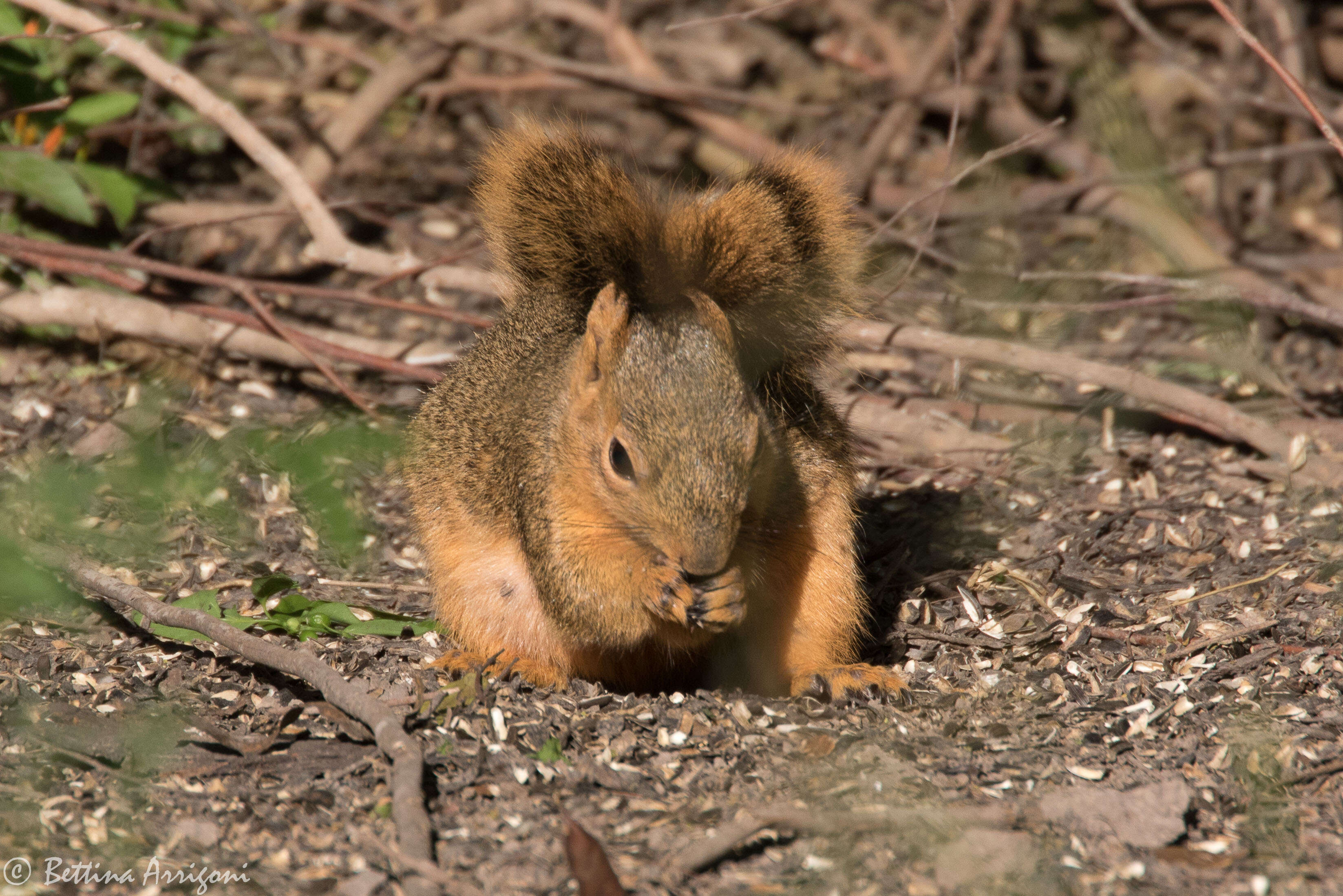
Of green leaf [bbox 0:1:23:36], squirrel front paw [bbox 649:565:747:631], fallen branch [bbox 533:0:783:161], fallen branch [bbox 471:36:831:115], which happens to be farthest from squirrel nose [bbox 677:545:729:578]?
fallen branch [bbox 533:0:783:161]

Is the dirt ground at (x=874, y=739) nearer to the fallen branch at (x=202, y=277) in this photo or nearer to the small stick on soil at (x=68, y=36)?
the fallen branch at (x=202, y=277)

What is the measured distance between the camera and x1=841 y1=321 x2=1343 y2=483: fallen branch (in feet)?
13.5

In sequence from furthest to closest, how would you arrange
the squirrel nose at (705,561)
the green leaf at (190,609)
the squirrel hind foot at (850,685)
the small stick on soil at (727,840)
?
the green leaf at (190,609), the squirrel hind foot at (850,685), the squirrel nose at (705,561), the small stick on soil at (727,840)

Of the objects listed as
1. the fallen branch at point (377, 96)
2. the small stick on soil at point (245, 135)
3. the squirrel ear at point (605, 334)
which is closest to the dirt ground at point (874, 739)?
the squirrel ear at point (605, 334)

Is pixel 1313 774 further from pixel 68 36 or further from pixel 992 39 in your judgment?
pixel 992 39

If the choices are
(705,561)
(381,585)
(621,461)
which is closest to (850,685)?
(705,561)

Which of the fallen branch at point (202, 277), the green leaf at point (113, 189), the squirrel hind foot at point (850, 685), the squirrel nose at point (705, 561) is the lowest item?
the squirrel hind foot at point (850, 685)

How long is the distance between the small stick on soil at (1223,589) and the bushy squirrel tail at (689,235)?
1.25 meters

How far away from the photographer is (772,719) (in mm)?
2986

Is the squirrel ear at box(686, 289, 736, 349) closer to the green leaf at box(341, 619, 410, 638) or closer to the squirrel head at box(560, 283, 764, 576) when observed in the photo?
the squirrel head at box(560, 283, 764, 576)

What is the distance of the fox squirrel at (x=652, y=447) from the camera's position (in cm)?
268

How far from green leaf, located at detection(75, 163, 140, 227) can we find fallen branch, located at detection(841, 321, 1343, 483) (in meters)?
2.63

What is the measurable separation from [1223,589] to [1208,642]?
0.35 m

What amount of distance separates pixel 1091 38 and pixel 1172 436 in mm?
2202
